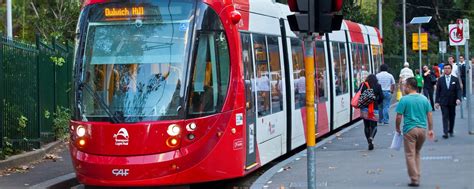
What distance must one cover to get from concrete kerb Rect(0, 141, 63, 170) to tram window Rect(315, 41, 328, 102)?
5.91m

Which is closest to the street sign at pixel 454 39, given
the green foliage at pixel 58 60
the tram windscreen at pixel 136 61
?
the green foliage at pixel 58 60

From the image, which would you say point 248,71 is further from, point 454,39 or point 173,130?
point 454,39

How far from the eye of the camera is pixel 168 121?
9.82 metres

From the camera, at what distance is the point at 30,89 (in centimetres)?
1510

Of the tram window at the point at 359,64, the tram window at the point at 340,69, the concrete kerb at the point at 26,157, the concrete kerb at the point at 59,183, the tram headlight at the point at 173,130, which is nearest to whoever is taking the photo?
the tram headlight at the point at 173,130

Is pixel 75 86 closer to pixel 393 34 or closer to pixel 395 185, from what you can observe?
pixel 395 185

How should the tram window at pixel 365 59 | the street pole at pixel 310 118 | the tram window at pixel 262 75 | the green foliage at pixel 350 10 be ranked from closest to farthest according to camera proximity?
the street pole at pixel 310 118
the tram window at pixel 262 75
the tram window at pixel 365 59
the green foliage at pixel 350 10

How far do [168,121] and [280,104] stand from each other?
3.61m

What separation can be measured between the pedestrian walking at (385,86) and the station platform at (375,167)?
11.7ft

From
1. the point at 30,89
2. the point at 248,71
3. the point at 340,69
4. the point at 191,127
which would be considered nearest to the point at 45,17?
the point at 340,69

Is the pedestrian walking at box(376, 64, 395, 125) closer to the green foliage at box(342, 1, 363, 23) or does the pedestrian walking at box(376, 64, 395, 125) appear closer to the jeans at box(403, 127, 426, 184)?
the jeans at box(403, 127, 426, 184)

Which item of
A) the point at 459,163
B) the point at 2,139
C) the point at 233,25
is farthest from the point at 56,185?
the point at 459,163

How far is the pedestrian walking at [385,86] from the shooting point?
66.7 ft

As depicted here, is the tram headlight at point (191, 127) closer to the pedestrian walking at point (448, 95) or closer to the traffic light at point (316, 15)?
the traffic light at point (316, 15)
